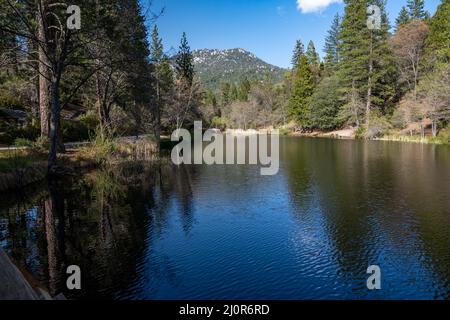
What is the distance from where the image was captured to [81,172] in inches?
766

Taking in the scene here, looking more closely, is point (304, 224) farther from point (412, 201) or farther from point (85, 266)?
point (85, 266)

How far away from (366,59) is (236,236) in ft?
158

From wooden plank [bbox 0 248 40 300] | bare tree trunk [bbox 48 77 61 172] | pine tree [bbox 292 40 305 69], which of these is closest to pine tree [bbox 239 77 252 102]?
pine tree [bbox 292 40 305 69]

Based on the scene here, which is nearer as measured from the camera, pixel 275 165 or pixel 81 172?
pixel 81 172

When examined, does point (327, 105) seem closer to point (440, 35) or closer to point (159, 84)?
point (440, 35)

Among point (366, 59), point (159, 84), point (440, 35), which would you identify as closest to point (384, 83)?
point (366, 59)

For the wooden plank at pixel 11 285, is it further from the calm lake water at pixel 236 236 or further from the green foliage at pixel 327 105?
the green foliage at pixel 327 105

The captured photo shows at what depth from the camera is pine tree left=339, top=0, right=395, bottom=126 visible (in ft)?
168

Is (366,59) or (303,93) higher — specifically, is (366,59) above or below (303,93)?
above

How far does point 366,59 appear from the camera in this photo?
51.1 m

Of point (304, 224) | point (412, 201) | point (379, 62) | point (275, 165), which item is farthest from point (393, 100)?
point (304, 224)

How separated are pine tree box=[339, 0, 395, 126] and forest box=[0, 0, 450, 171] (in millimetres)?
159

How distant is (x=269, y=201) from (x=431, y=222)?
5704mm

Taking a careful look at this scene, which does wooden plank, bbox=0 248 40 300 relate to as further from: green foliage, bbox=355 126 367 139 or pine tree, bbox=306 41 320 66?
pine tree, bbox=306 41 320 66
